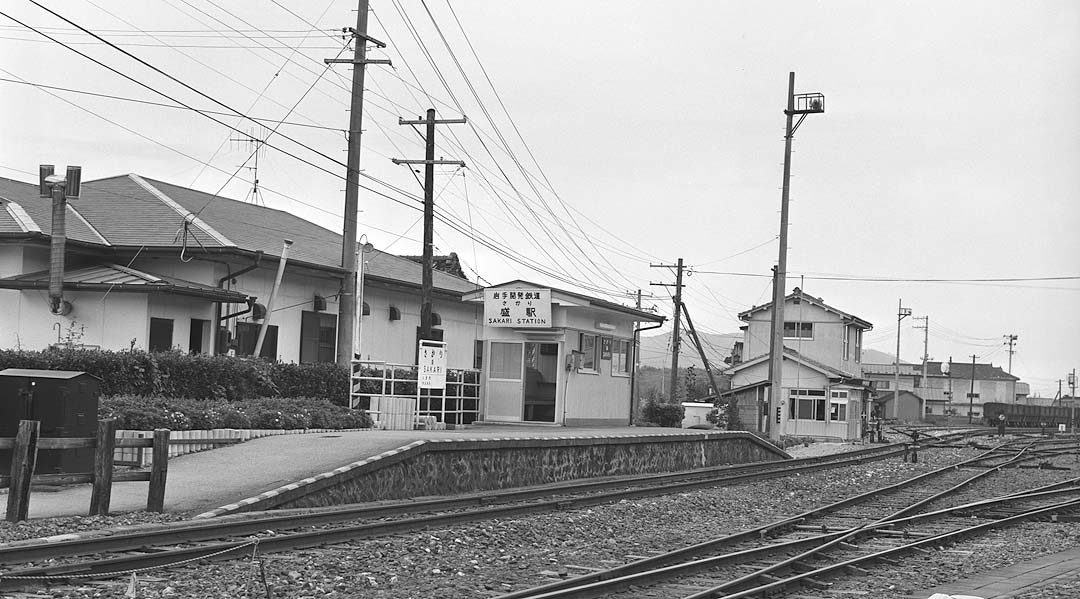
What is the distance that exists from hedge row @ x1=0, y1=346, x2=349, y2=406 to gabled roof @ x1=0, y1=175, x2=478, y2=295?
3.32m

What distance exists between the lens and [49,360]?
1770 centimetres

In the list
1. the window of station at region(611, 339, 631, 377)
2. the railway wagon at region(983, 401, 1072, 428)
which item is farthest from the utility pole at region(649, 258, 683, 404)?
the railway wagon at region(983, 401, 1072, 428)

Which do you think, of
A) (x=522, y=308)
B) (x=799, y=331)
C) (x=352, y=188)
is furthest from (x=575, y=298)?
(x=799, y=331)

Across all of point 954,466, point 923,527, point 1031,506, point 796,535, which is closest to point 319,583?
point 796,535

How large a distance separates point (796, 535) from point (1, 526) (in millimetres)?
9341

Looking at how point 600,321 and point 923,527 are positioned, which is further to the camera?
point 600,321

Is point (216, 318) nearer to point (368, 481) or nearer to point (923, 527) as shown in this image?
point (368, 481)

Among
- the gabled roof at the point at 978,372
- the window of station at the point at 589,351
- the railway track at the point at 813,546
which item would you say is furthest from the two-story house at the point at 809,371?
the gabled roof at the point at 978,372

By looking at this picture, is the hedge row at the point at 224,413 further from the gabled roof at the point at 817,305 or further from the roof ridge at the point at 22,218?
the gabled roof at the point at 817,305

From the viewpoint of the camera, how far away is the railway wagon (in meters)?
75.7

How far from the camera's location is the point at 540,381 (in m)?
27.8

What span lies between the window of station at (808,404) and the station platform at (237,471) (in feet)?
123

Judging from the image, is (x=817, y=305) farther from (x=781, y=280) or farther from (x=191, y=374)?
(x=191, y=374)

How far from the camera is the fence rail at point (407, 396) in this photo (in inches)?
974
